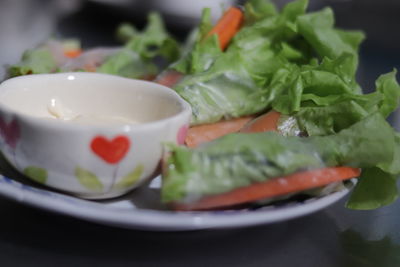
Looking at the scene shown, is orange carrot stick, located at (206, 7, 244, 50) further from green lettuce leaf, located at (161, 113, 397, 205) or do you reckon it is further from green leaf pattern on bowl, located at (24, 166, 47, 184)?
green leaf pattern on bowl, located at (24, 166, 47, 184)

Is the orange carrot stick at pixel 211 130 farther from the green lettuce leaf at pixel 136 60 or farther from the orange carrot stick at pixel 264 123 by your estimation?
the green lettuce leaf at pixel 136 60

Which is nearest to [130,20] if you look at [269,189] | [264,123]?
[264,123]

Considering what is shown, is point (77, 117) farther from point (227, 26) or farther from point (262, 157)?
point (227, 26)

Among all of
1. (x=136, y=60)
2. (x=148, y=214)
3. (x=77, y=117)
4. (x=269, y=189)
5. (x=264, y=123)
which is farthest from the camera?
(x=136, y=60)

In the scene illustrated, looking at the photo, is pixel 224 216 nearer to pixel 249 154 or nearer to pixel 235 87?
pixel 249 154

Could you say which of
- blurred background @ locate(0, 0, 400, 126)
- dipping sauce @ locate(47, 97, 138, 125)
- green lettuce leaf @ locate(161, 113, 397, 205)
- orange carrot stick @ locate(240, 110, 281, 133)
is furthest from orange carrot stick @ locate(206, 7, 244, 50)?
blurred background @ locate(0, 0, 400, 126)

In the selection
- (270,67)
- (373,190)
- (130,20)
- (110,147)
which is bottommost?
(130,20)

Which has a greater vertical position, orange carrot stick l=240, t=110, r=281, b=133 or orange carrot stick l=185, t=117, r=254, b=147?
orange carrot stick l=240, t=110, r=281, b=133

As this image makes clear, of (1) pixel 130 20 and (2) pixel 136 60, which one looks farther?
(1) pixel 130 20
